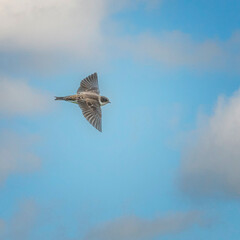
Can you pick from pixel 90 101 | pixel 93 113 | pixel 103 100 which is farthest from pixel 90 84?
pixel 93 113

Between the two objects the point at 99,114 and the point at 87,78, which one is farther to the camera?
the point at 87,78

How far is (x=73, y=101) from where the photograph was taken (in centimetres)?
6025

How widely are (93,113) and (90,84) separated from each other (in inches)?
221

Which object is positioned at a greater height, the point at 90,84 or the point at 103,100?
the point at 90,84

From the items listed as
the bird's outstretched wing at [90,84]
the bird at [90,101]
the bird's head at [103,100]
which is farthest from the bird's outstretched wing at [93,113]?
the bird's outstretched wing at [90,84]

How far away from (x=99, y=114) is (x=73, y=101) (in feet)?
11.2

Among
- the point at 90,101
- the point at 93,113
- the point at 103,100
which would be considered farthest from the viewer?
the point at 103,100

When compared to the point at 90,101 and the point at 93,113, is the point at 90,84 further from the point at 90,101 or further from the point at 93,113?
the point at 93,113

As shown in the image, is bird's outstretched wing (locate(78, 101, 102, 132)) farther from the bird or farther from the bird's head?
the bird's head

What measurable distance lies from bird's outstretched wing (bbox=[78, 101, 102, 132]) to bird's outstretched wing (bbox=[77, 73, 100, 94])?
3.04m

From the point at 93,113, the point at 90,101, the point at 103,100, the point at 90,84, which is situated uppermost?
the point at 90,84

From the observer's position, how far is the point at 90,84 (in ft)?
209

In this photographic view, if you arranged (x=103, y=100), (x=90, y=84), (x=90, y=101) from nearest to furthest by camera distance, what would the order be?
1. (x=90, y=101)
2. (x=103, y=100)
3. (x=90, y=84)

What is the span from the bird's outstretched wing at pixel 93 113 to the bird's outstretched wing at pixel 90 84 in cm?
304
